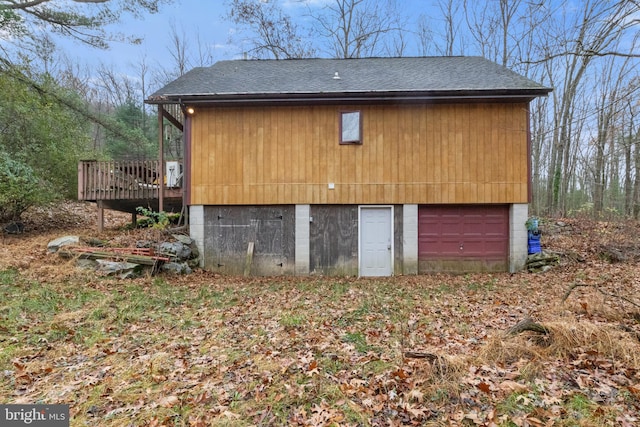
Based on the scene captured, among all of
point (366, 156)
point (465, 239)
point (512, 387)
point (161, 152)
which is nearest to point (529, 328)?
point (512, 387)

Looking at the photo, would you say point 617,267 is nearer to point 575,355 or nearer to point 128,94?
point 575,355

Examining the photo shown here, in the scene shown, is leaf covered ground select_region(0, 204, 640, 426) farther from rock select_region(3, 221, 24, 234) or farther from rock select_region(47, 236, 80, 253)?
rock select_region(3, 221, 24, 234)

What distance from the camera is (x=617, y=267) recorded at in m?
7.45

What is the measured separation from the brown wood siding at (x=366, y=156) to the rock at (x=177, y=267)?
1.81 meters

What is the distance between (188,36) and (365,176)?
1711cm

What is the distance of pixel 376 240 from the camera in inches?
358

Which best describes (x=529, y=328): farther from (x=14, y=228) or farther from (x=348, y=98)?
(x=14, y=228)

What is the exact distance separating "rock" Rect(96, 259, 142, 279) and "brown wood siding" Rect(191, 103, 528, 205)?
2.48 meters

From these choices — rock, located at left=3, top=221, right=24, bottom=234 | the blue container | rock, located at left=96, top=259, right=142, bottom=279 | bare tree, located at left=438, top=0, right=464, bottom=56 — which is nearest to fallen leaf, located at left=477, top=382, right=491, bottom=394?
rock, located at left=96, top=259, right=142, bottom=279

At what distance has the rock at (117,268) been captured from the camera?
717cm

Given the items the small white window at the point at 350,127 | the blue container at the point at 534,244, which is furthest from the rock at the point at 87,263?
the blue container at the point at 534,244

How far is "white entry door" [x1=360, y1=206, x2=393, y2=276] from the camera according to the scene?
905 centimetres

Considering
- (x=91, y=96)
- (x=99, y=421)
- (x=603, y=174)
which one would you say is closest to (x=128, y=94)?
(x=91, y=96)

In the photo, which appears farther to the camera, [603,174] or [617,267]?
[603,174]
